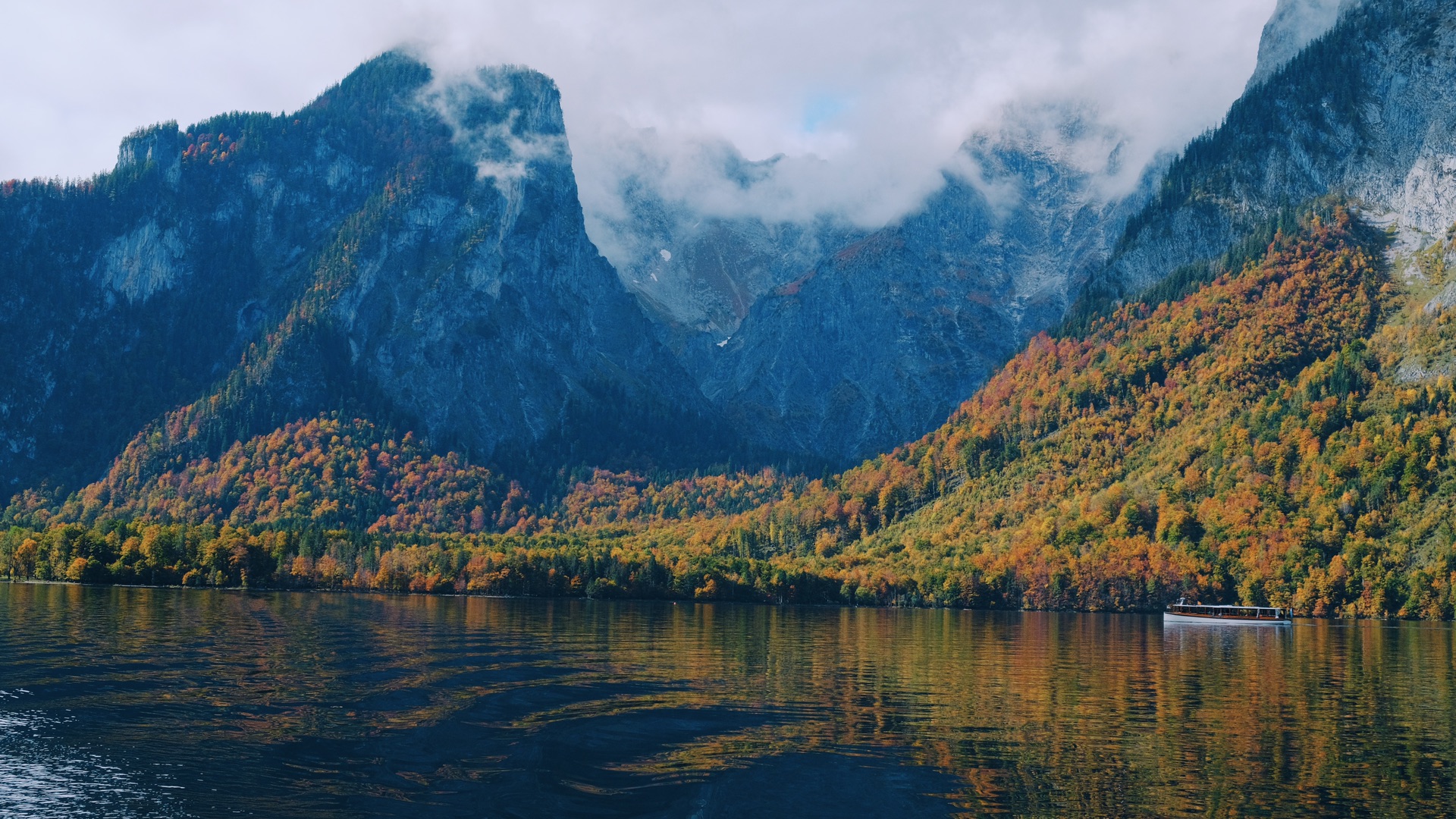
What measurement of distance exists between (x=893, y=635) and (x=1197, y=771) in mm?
95030

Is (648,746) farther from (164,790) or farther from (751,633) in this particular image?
(751,633)

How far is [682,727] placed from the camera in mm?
74938

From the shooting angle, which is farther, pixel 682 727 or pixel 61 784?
pixel 682 727

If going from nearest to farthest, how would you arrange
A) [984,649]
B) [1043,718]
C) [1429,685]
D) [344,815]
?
[344,815]
[1043,718]
[1429,685]
[984,649]

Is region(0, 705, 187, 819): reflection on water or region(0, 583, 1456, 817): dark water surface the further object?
region(0, 583, 1456, 817): dark water surface

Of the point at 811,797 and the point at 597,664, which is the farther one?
the point at 597,664

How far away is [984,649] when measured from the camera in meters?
135

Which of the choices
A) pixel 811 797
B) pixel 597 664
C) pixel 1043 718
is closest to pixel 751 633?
pixel 597 664

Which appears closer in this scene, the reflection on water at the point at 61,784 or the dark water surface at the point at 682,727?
the reflection on water at the point at 61,784

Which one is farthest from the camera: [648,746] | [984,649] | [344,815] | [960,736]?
[984,649]

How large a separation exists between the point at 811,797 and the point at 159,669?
5866 centimetres

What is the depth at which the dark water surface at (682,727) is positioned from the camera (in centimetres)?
5625

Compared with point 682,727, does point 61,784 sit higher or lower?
higher

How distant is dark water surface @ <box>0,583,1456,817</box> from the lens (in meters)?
56.2
